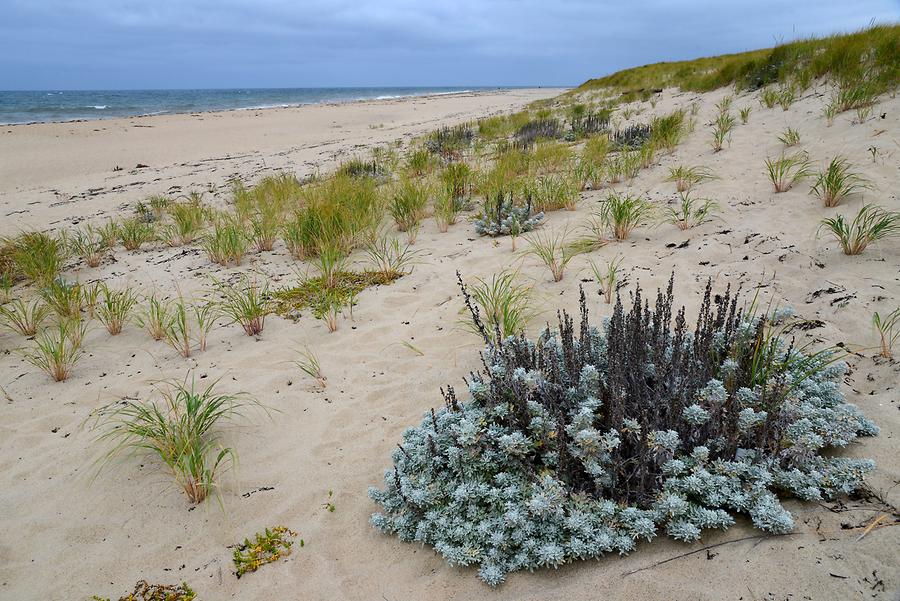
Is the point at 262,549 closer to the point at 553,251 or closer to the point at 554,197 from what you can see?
the point at 553,251

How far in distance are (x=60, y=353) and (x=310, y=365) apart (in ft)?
6.21

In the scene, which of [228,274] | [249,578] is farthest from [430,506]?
[228,274]

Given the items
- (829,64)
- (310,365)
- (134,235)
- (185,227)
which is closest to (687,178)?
(310,365)

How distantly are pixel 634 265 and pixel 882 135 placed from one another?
383 centimetres

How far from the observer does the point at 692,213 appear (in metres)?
5.25

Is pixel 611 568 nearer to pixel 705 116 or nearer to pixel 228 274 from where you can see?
pixel 228 274

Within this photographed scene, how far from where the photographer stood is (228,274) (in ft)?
18.3

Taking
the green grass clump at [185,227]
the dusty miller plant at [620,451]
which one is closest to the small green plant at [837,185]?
the dusty miller plant at [620,451]

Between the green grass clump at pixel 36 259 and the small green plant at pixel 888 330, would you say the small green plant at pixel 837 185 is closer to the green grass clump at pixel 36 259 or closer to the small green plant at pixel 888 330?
the small green plant at pixel 888 330

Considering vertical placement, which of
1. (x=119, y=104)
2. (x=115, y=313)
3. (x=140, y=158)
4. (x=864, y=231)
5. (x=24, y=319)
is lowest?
(x=24, y=319)

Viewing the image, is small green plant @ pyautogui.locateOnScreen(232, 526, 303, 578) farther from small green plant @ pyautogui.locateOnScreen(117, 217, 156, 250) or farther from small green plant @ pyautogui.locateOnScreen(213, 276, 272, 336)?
small green plant @ pyautogui.locateOnScreen(117, 217, 156, 250)

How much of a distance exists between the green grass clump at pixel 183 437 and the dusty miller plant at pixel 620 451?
981 millimetres

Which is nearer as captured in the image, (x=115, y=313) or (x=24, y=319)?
(x=115, y=313)

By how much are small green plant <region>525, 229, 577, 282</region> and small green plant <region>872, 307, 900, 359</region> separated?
7.20ft
